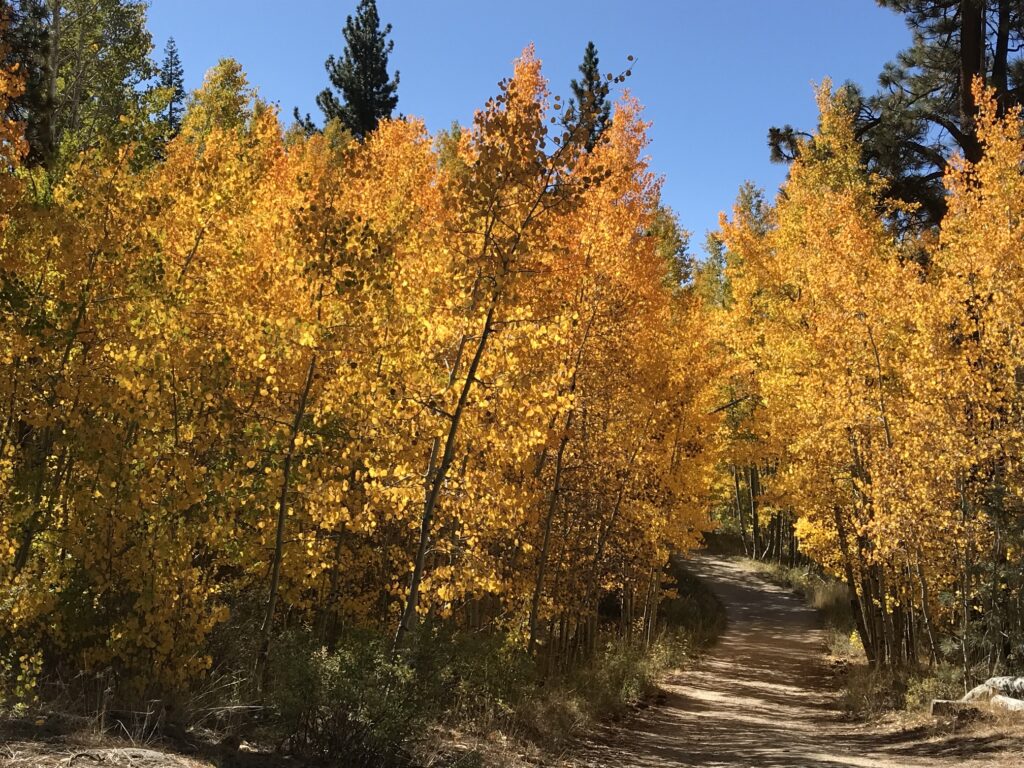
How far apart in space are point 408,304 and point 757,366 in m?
11.5

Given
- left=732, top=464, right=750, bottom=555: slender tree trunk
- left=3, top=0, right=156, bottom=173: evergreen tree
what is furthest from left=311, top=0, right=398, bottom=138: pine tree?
left=732, top=464, right=750, bottom=555: slender tree trunk

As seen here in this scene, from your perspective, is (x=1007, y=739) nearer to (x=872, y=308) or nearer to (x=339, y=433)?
(x=872, y=308)

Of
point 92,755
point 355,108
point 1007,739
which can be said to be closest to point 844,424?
point 1007,739

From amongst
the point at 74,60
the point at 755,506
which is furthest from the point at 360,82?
the point at 755,506

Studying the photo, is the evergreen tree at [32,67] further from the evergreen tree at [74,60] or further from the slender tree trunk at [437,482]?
the slender tree trunk at [437,482]

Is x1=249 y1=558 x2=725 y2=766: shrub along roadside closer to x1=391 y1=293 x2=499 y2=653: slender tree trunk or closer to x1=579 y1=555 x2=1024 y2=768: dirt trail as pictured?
x1=391 y1=293 x2=499 y2=653: slender tree trunk

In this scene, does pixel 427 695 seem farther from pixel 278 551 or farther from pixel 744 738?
pixel 744 738

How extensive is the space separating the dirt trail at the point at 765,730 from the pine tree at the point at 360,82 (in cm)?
2340

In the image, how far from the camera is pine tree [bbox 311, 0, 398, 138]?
2986cm

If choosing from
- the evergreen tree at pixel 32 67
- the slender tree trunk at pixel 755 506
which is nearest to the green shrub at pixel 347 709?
the evergreen tree at pixel 32 67

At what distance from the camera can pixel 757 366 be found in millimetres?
16391

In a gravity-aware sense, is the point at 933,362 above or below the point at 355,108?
below

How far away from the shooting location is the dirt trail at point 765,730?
790 cm

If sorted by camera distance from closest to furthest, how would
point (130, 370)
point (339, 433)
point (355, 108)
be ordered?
1. point (130, 370)
2. point (339, 433)
3. point (355, 108)
